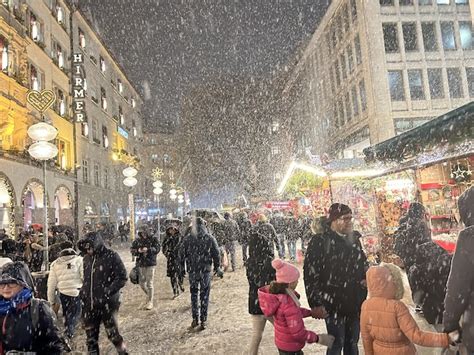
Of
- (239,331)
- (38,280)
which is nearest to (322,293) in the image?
(239,331)

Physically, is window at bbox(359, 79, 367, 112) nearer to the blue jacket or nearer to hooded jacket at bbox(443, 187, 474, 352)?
the blue jacket

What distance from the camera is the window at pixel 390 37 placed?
100ft

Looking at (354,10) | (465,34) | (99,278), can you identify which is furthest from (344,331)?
(465,34)

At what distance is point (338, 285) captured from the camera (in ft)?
13.0

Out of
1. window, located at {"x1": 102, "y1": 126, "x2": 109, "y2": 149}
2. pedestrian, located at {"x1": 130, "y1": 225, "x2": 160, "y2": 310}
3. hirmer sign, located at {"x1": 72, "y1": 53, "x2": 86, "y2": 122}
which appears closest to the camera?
pedestrian, located at {"x1": 130, "y1": 225, "x2": 160, "y2": 310}

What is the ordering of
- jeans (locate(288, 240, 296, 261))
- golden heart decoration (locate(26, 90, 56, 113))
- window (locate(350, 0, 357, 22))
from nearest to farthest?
golden heart decoration (locate(26, 90, 56, 113)) → jeans (locate(288, 240, 296, 261)) → window (locate(350, 0, 357, 22))

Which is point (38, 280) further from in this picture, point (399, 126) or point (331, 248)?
point (399, 126)

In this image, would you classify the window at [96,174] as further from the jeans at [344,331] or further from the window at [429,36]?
the jeans at [344,331]

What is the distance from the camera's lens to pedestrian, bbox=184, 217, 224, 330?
688cm

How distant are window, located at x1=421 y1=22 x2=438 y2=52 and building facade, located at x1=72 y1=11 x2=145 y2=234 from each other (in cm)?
2369

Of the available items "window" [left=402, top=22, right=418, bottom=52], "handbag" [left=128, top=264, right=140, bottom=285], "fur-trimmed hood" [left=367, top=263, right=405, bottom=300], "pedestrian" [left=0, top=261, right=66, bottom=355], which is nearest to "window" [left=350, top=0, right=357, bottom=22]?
"window" [left=402, top=22, right=418, bottom=52]

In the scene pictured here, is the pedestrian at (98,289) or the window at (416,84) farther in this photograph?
the window at (416,84)

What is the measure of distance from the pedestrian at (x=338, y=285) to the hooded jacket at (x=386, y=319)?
768mm

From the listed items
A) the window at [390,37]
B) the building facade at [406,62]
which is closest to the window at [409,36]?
the building facade at [406,62]
